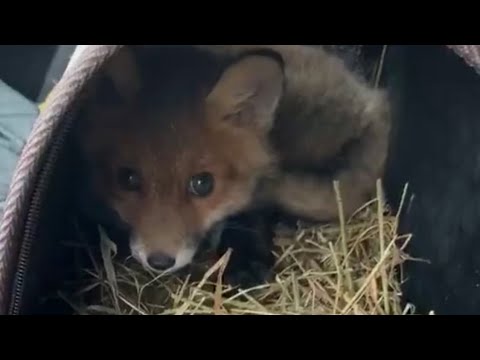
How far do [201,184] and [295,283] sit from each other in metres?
0.31

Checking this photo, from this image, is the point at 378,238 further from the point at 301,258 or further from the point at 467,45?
the point at 467,45

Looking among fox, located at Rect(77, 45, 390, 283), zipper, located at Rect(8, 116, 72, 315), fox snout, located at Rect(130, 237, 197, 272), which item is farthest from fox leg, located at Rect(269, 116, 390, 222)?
zipper, located at Rect(8, 116, 72, 315)

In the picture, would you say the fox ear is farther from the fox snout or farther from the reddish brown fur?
the fox snout

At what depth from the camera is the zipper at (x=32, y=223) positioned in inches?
63.1

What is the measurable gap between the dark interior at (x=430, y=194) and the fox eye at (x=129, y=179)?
115mm

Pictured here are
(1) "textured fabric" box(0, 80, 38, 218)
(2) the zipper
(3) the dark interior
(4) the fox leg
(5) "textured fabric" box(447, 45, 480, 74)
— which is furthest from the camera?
(1) "textured fabric" box(0, 80, 38, 218)

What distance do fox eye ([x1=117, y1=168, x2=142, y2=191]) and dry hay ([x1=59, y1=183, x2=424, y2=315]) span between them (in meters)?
0.19

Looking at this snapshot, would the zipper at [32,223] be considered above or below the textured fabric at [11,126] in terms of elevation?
above

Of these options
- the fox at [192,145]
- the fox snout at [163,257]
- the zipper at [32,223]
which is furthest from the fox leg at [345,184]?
the zipper at [32,223]

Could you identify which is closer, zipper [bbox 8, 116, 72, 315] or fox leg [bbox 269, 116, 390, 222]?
zipper [bbox 8, 116, 72, 315]

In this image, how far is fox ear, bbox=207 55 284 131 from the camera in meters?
1.79

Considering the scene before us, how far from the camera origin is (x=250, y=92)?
186 cm

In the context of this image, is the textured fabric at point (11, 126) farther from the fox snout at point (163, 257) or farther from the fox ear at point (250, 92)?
the fox ear at point (250, 92)
